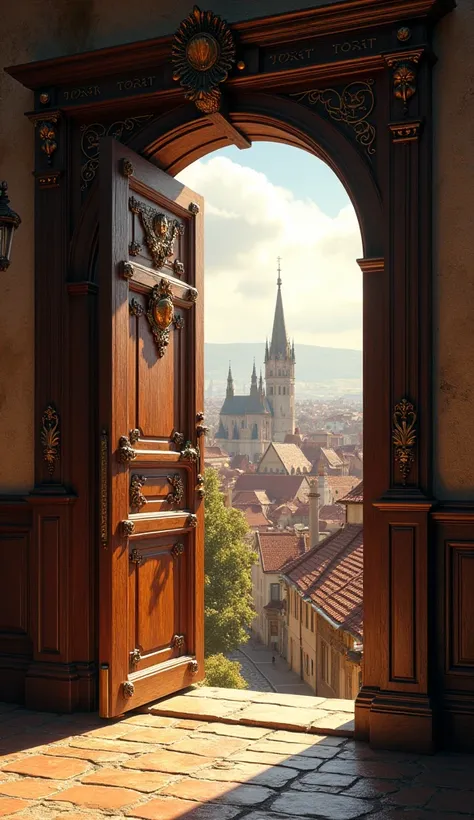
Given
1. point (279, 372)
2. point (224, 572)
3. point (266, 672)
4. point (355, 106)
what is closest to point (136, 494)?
point (355, 106)

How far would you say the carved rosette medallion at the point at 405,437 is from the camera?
4.42 meters

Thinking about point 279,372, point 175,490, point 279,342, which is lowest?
point 175,490

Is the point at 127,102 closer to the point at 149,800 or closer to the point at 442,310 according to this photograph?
the point at 442,310

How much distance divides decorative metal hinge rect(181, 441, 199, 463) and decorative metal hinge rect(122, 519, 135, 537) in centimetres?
69

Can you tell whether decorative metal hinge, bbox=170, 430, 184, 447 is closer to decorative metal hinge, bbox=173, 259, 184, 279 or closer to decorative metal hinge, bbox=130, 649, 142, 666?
decorative metal hinge, bbox=173, 259, 184, 279

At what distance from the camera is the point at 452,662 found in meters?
4.35

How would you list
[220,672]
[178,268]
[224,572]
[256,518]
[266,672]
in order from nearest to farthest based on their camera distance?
1. [178,268]
2. [220,672]
3. [224,572]
4. [266,672]
5. [256,518]

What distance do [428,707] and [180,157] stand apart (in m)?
3.07

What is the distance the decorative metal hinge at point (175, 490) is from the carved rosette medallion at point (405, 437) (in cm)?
122

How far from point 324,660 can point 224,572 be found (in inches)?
359

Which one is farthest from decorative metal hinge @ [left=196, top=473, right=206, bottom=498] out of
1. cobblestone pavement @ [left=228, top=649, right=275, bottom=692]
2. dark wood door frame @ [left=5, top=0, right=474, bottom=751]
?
cobblestone pavement @ [left=228, top=649, right=275, bottom=692]

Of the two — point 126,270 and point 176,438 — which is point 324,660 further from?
point 126,270

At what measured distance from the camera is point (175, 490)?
5.10 meters

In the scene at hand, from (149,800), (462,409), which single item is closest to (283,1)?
(462,409)
